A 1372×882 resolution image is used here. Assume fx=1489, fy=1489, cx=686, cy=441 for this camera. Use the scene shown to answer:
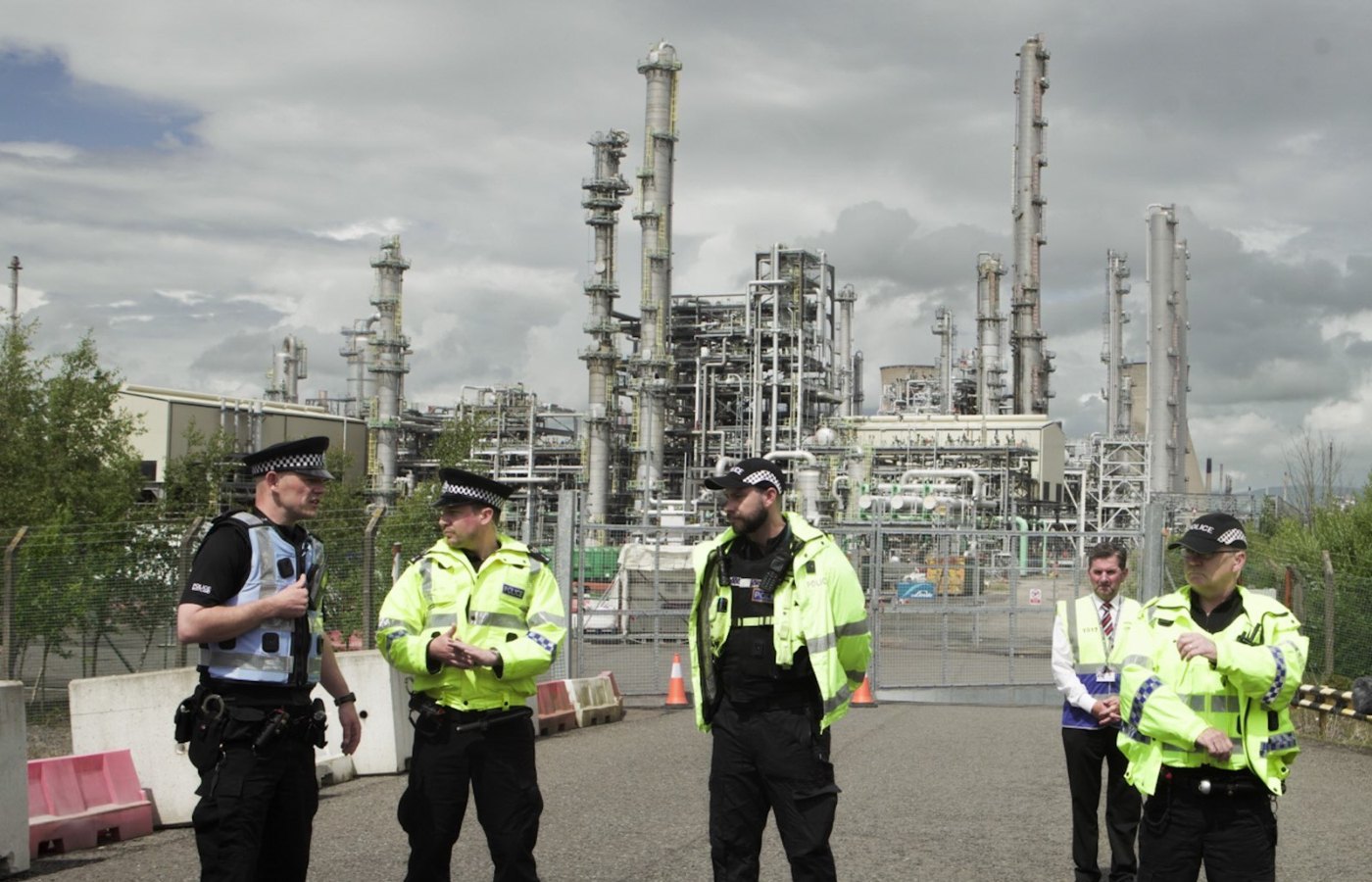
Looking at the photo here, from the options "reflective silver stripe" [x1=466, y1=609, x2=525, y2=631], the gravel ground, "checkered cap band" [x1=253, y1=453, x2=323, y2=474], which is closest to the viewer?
"checkered cap band" [x1=253, y1=453, x2=323, y2=474]


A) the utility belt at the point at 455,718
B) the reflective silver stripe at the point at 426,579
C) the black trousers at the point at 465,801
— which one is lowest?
the black trousers at the point at 465,801

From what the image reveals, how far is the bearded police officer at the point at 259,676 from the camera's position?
15.7 ft

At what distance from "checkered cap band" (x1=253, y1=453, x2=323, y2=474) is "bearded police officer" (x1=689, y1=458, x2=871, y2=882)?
1.48 metres

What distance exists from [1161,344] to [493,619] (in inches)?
2262

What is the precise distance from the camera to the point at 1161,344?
5953cm

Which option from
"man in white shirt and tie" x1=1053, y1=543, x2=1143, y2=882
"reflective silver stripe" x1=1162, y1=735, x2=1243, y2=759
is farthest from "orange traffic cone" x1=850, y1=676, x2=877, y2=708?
"reflective silver stripe" x1=1162, y1=735, x2=1243, y2=759

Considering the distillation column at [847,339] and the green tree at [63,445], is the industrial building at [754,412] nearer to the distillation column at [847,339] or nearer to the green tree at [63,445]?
the distillation column at [847,339]

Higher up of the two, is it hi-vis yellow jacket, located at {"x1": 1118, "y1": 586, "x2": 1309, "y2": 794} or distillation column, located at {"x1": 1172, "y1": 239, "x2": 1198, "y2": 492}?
distillation column, located at {"x1": 1172, "y1": 239, "x2": 1198, "y2": 492}

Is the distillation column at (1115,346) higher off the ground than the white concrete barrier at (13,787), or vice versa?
the distillation column at (1115,346)

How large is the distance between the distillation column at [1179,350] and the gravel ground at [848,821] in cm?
5114

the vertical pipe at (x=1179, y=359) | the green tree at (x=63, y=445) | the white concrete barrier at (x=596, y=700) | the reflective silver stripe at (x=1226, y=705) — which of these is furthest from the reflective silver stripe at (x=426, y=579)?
the vertical pipe at (x=1179, y=359)

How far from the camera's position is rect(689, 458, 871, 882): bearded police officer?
5402 mm

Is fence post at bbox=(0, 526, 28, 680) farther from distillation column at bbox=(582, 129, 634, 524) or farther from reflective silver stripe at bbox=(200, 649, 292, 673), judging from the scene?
distillation column at bbox=(582, 129, 634, 524)

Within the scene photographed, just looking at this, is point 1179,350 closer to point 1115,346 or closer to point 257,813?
point 1115,346
